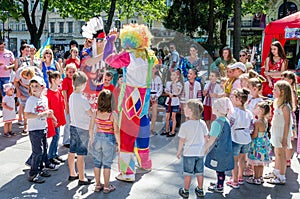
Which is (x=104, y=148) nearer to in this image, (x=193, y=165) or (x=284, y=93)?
(x=193, y=165)

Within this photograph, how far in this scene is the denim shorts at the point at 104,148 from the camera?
3.84 metres

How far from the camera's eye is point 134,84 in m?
3.88

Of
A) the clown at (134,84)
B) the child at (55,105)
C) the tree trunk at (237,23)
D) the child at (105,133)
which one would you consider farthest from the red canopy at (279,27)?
the child at (105,133)

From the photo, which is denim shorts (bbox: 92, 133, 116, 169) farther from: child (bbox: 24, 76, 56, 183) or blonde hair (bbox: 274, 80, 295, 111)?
blonde hair (bbox: 274, 80, 295, 111)

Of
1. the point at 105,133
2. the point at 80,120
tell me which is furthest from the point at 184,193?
the point at 80,120

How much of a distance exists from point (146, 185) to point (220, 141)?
1056 millimetres

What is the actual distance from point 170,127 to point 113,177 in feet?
5.07

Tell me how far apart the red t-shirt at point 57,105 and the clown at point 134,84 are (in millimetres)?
1219

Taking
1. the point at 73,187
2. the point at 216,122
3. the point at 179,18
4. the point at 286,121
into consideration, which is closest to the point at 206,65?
the point at 216,122

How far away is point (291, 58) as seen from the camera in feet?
81.9

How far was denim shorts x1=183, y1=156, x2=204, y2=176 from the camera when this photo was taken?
3.76 m

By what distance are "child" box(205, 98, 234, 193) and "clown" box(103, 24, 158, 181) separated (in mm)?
781

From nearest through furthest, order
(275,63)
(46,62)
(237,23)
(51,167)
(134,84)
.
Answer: (134,84), (51,167), (46,62), (275,63), (237,23)

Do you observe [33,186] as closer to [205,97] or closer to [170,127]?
[170,127]
